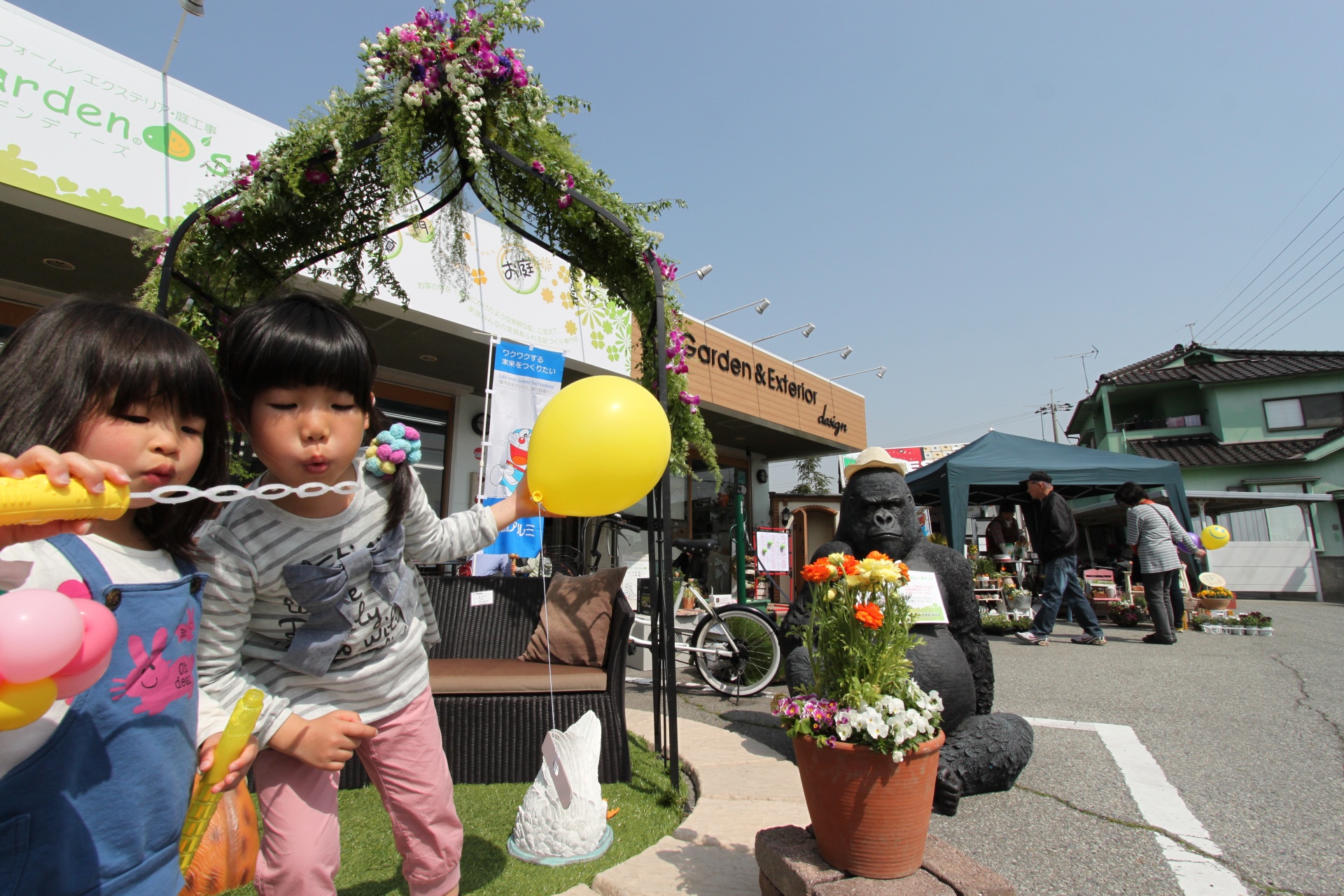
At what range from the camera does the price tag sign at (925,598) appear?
8.93 ft

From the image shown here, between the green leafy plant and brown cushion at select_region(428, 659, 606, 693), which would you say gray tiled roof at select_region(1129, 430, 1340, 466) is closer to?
brown cushion at select_region(428, 659, 606, 693)

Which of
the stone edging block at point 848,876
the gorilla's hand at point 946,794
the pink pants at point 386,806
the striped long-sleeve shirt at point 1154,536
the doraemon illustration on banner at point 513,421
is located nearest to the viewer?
the pink pants at point 386,806

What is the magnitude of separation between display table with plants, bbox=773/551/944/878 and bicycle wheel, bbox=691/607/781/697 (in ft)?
9.79

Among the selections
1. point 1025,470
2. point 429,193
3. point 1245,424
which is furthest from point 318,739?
point 1245,424

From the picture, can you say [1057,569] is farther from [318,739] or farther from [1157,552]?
[318,739]

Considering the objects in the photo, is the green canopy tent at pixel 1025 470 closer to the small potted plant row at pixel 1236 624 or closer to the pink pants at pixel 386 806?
the small potted plant row at pixel 1236 624

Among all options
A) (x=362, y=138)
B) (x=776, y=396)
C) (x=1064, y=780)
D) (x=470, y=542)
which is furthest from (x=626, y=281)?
(x=776, y=396)

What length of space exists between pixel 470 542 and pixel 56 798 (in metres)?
0.85

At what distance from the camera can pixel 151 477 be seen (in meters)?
0.92

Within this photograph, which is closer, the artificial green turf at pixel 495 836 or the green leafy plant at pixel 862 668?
the green leafy plant at pixel 862 668

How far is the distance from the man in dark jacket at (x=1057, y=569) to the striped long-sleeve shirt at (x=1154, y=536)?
0.73 metres

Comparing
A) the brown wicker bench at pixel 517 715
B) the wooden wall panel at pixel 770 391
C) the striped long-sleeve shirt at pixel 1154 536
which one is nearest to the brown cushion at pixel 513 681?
the brown wicker bench at pixel 517 715

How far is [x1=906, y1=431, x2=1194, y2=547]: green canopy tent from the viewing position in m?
8.42

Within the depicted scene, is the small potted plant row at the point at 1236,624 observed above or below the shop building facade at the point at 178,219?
below
